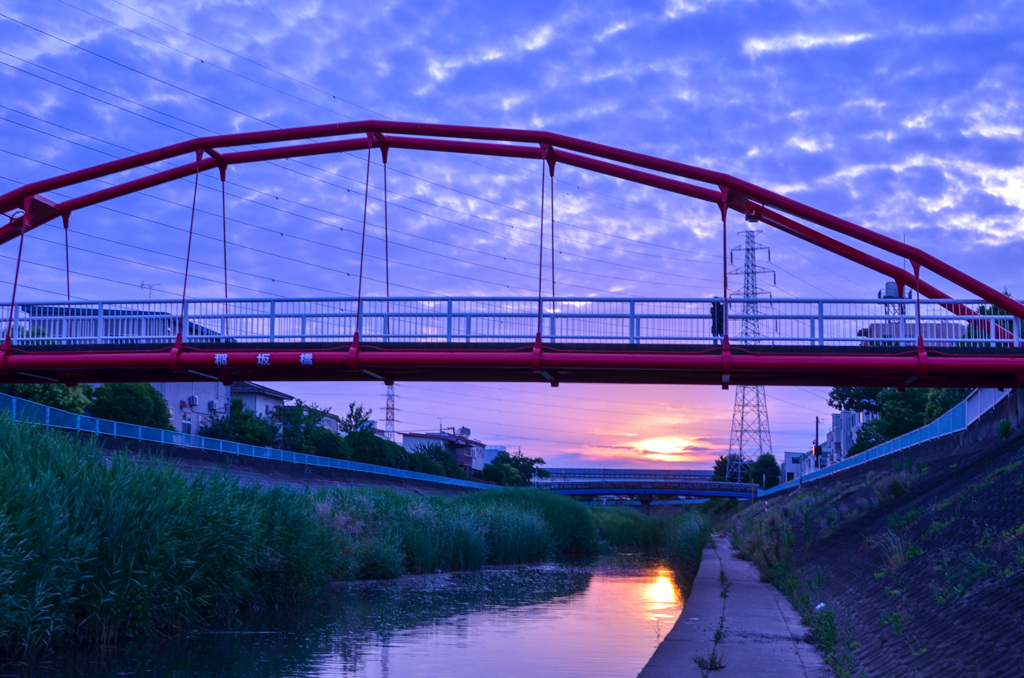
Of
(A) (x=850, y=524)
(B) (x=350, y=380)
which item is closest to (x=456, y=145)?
(B) (x=350, y=380)

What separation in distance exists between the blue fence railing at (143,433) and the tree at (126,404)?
8.22 m

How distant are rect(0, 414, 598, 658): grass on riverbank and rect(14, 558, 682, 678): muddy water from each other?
509 millimetres

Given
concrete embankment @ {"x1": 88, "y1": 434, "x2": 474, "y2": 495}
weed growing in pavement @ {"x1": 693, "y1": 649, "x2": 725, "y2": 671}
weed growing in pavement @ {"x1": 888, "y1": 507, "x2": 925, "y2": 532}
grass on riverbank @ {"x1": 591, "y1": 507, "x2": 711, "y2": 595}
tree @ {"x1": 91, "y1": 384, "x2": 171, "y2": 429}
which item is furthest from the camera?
grass on riverbank @ {"x1": 591, "y1": 507, "x2": 711, "y2": 595}

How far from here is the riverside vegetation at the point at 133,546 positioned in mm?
13039

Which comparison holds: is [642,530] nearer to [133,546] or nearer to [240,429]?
[240,429]

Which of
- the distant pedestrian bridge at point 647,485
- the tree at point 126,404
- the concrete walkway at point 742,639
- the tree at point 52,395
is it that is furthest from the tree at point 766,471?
the concrete walkway at point 742,639

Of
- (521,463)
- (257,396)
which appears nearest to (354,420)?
(257,396)

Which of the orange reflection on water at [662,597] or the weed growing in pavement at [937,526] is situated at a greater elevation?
the weed growing in pavement at [937,526]

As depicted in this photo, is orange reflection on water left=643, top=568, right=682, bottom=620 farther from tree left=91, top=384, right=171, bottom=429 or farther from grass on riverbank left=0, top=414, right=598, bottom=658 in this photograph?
tree left=91, top=384, right=171, bottom=429

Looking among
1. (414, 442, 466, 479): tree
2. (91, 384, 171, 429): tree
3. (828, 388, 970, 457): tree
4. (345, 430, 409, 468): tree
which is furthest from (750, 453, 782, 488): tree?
(91, 384, 171, 429): tree

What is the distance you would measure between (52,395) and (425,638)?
88.5ft

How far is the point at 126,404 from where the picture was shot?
4672 centimetres

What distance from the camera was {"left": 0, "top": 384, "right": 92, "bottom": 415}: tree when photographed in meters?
38.7

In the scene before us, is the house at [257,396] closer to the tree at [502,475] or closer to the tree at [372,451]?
the tree at [372,451]
